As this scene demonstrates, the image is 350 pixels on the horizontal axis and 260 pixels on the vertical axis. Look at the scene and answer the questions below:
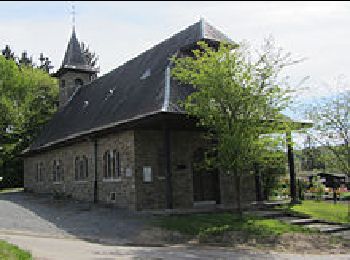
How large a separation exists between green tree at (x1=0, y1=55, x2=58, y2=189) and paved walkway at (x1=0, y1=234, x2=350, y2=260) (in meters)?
28.4

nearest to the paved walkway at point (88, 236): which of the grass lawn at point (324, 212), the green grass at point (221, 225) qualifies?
the green grass at point (221, 225)

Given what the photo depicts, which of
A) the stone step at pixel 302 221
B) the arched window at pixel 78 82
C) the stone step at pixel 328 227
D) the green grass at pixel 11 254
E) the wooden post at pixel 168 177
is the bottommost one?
the stone step at pixel 328 227

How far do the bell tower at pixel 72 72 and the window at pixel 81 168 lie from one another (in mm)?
9923

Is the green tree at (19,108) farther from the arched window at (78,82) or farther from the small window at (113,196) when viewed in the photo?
the small window at (113,196)

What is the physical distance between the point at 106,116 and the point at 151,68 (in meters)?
3.21

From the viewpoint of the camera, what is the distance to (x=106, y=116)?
21016 millimetres

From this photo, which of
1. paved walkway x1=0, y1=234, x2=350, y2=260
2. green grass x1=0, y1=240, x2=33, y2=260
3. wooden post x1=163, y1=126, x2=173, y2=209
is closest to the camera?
green grass x1=0, y1=240, x2=33, y2=260

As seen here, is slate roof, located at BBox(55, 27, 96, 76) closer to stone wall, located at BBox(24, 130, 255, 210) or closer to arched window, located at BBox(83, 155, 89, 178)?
arched window, located at BBox(83, 155, 89, 178)

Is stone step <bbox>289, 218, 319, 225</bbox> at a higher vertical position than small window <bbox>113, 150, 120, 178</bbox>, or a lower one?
lower

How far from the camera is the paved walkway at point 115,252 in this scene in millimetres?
10031

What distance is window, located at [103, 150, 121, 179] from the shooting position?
746 inches

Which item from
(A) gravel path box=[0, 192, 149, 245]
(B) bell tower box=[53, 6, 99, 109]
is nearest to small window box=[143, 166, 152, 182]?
(A) gravel path box=[0, 192, 149, 245]

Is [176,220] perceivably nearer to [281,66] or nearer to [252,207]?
[252,207]

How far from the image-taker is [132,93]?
66.7 feet
